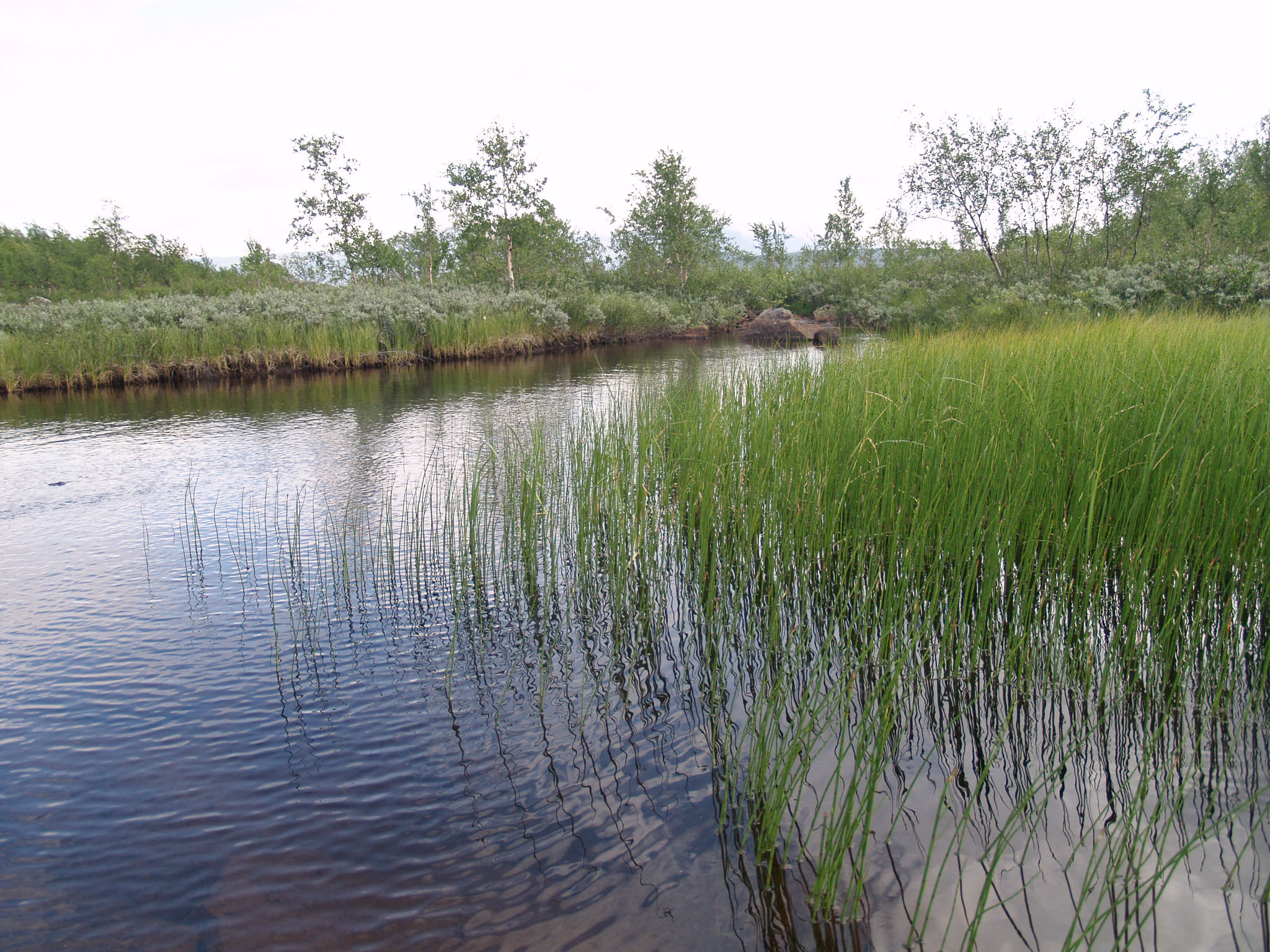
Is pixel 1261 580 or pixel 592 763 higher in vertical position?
pixel 1261 580

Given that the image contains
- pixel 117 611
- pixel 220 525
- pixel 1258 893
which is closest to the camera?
pixel 1258 893

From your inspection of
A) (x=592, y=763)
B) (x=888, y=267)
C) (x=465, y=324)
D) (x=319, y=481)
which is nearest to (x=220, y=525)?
(x=319, y=481)

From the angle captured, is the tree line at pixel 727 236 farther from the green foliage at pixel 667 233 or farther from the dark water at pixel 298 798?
the dark water at pixel 298 798

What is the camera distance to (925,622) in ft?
7.73

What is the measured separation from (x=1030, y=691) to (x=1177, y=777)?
0.45 metres

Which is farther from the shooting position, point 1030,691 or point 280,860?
point 1030,691

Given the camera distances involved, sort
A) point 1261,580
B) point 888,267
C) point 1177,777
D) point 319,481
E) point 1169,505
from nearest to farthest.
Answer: point 1177,777 < point 1261,580 < point 1169,505 < point 319,481 < point 888,267

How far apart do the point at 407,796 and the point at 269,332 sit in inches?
533

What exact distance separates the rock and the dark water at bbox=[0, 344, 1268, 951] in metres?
16.4

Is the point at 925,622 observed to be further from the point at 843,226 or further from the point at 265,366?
the point at 843,226

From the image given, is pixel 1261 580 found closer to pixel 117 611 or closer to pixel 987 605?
pixel 987 605

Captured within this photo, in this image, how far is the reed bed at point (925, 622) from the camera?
6.29ft

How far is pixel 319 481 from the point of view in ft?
20.9

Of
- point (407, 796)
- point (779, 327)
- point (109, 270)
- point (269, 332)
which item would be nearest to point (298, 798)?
point (407, 796)
